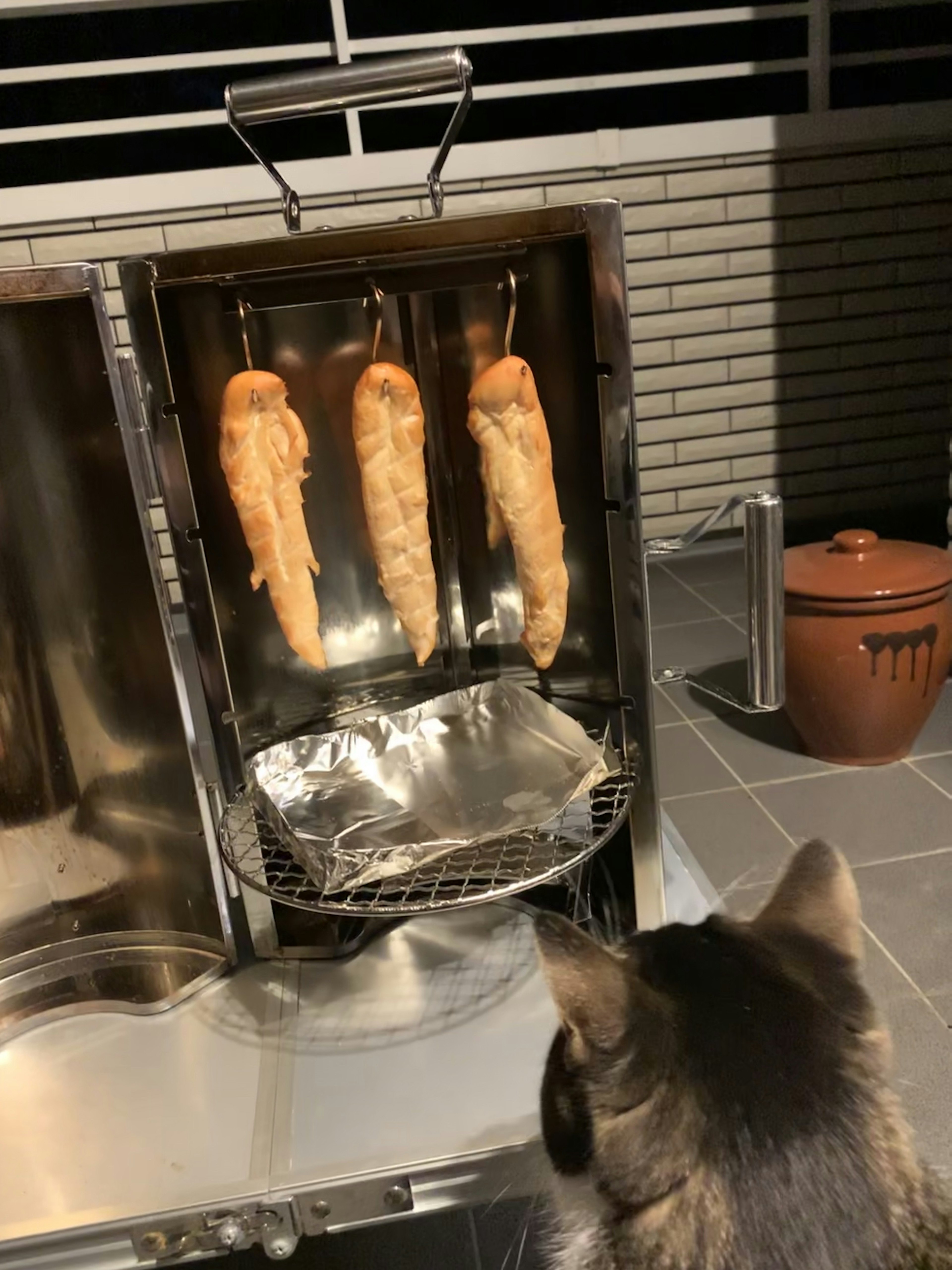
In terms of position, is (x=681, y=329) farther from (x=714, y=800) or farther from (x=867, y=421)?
(x=714, y=800)

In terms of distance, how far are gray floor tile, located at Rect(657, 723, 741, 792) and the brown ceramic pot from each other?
202mm

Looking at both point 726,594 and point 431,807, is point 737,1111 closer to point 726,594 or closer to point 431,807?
point 431,807

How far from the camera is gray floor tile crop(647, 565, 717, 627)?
105 inches

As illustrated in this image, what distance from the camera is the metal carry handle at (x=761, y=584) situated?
0.93 m

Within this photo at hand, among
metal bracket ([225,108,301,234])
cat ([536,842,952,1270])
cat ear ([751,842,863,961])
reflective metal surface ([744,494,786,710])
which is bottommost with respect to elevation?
cat ([536,842,952,1270])

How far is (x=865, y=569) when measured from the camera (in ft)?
5.97

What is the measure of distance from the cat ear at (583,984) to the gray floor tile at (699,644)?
1606 millimetres

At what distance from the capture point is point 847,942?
2.48 feet

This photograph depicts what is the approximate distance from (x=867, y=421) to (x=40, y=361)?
2.95 meters

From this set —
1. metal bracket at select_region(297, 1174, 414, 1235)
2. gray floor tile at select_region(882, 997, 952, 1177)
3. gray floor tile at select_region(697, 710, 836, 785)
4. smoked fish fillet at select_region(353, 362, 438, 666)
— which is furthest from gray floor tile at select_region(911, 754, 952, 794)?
metal bracket at select_region(297, 1174, 414, 1235)

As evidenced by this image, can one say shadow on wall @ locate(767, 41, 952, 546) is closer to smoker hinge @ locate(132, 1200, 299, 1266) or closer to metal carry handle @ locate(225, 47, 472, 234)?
metal carry handle @ locate(225, 47, 472, 234)

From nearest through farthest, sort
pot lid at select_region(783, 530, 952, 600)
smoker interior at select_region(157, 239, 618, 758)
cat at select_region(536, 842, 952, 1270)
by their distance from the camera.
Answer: cat at select_region(536, 842, 952, 1270) → smoker interior at select_region(157, 239, 618, 758) → pot lid at select_region(783, 530, 952, 600)

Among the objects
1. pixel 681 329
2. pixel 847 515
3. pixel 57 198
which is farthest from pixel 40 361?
pixel 847 515


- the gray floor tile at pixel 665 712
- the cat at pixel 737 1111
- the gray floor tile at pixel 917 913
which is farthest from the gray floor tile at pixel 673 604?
the cat at pixel 737 1111
